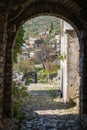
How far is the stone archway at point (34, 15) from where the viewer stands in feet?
33.4

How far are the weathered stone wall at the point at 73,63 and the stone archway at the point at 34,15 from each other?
3131 mm

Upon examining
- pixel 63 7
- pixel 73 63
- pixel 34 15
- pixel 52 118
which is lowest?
pixel 52 118

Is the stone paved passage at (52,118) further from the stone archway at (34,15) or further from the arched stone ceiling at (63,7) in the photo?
the arched stone ceiling at (63,7)

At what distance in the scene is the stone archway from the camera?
10.2 metres

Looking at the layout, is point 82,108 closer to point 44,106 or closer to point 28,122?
point 28,122

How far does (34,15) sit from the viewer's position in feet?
36.2

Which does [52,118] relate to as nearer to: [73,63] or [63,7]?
[63,7]

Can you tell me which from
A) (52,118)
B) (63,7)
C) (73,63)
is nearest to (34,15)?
(63,7)

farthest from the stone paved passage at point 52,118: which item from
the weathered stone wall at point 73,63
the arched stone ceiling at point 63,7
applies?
the arched stone ceiling at point 63,7

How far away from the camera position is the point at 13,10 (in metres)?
9.86

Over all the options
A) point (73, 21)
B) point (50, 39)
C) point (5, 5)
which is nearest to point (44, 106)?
point (73, 21)

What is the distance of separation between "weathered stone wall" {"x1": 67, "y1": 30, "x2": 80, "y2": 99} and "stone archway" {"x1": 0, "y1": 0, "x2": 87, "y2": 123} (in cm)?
313

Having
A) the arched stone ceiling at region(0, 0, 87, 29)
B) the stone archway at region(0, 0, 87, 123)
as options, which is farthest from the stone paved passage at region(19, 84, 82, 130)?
the arched stone ceiling at region(0, 0, 87, 29)

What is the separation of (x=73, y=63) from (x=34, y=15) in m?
4.02
